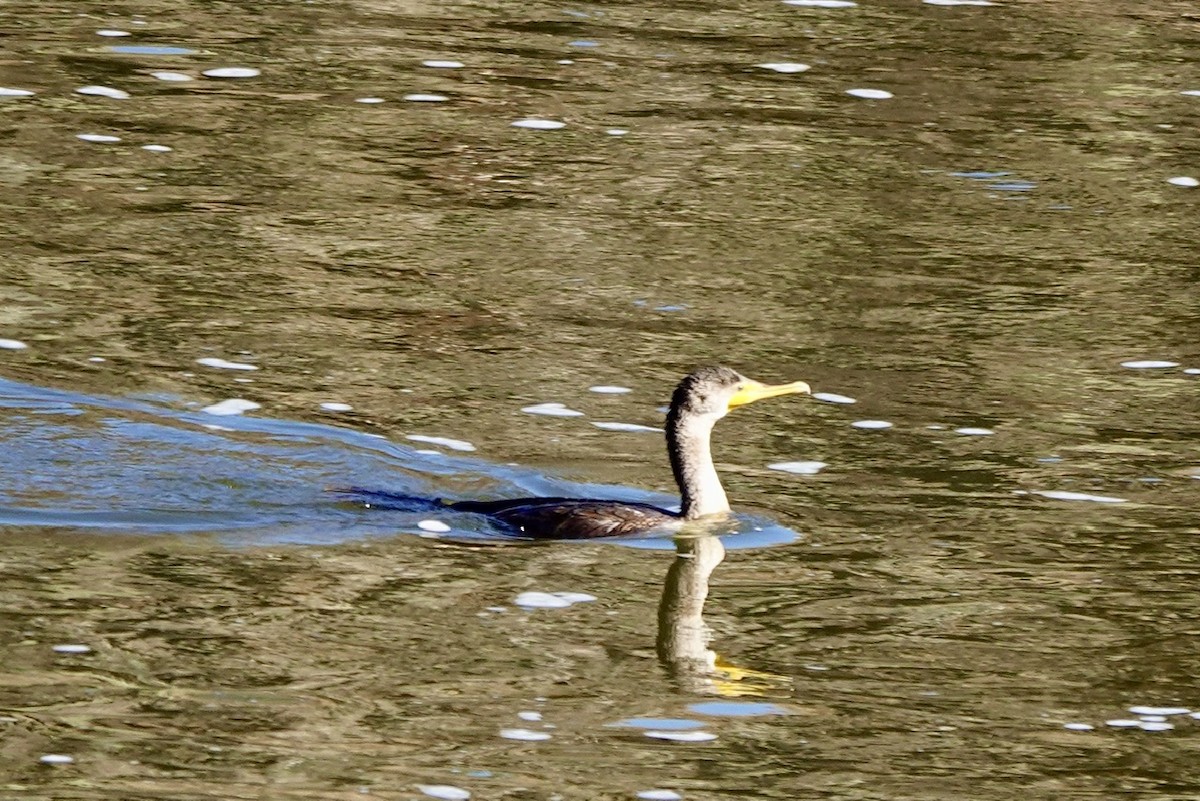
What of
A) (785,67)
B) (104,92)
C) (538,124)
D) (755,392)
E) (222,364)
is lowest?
(222,364)

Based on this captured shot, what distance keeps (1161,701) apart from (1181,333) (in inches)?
211

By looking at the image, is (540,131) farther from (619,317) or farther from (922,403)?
(922,403)

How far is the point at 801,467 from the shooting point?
11.6 meters

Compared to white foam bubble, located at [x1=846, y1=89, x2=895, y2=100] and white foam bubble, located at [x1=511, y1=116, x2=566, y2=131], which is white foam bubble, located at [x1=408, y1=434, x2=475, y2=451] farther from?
white foam bubble, located at [x1=846, y1=89, x2=895, y2=100]

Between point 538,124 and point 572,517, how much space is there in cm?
785

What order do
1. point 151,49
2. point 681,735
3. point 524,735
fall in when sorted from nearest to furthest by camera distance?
point 524,735
point 681,735
point 151,49

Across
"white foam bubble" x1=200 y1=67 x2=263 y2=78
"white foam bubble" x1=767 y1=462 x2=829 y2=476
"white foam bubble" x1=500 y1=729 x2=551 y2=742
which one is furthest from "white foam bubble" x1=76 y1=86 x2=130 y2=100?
"white foam bubble" x1=500 y1=729 x2=551 y2=742

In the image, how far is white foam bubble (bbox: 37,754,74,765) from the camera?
7754 mm

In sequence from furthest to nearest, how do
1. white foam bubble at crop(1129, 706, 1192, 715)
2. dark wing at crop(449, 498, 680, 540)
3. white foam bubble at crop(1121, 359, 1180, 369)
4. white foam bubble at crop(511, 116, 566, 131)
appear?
1. white foam bubble at crop(511, 116, 566, 131)
2. white foam bubble at crop(1121, 359, 1180, 369)
3. dark wing at crop(449, 498, 680, 540)
4. white foam bubble at crop(1129, 706, 1192, 715)

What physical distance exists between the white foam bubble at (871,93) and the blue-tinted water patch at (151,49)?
5.20 m

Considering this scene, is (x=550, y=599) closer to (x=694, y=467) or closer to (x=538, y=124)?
(x=694, y=467)

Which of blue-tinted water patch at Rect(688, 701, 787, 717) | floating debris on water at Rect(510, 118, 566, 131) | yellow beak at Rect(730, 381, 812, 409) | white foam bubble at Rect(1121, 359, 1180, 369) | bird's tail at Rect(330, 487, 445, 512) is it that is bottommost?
bird's tail at Rect(330, 487, 445, 512)

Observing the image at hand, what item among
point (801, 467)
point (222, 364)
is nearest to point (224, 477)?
point (222, 364)

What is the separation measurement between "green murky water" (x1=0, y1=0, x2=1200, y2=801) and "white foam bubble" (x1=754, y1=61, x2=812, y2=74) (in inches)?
6.0
